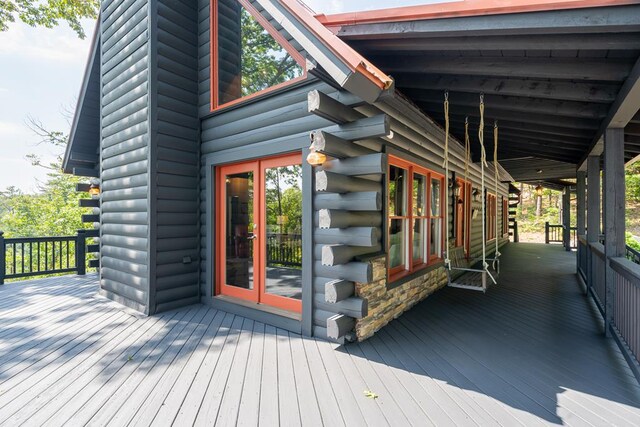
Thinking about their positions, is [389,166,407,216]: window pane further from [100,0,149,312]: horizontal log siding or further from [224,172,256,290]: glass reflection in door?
[100,0,149,312]: horizontal log siding

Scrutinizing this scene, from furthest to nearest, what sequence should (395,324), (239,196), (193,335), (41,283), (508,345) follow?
(41,283) → (239,196) → (395,324) → (193,335) → (508,345)

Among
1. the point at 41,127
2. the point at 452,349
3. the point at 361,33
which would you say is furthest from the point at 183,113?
the point at 41,127

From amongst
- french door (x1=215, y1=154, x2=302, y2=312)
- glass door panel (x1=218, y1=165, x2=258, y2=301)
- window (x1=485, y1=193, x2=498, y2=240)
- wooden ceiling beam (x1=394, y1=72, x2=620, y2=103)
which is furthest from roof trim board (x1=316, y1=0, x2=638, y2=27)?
window (x1=485, y1=193, x2=498, y2=240)

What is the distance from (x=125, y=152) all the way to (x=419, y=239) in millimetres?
4566

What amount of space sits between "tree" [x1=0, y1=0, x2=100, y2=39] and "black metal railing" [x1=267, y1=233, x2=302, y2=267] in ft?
33.3

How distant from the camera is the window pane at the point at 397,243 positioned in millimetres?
3900

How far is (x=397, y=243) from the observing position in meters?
4.07

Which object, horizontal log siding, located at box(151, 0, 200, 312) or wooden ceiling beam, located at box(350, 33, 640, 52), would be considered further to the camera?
horizontal log siding, located at box(151, 0, 200, 312)

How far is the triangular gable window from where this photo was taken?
12.6 feet

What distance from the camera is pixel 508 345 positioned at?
121 inches

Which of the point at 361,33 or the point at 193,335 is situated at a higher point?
the point at 361,33

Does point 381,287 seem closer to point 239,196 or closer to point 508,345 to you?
point 508,345

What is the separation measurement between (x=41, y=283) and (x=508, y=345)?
766cm

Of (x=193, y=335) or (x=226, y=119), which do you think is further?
(x=226, y=119)
